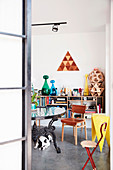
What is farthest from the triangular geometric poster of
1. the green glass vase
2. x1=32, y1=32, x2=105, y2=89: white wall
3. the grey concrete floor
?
the grey concrete floor

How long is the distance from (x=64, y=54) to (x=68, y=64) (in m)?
0.36

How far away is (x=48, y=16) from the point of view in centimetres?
432

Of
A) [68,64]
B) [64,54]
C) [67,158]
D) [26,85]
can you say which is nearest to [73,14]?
[64,54]

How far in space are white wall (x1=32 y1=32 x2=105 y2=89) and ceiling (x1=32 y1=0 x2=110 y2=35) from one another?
0.38m

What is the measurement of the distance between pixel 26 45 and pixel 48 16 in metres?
3.37

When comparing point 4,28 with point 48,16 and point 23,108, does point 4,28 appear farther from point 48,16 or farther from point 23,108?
point 48,16

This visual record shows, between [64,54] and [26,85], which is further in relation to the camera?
[64,54]

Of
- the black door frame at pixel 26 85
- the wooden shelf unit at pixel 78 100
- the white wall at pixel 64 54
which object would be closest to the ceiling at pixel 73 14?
the white wall at pixel 64 54

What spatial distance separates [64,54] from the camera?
19.4 ft

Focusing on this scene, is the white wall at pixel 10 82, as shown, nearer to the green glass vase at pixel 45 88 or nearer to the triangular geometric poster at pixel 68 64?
the green glass vase at pixel 45 88

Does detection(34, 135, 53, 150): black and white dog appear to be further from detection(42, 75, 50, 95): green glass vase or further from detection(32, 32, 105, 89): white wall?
detection(32, 32, 105, 89): white wall

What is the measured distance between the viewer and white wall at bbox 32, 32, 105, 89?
564cm

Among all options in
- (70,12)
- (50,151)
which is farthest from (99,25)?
(50,151)

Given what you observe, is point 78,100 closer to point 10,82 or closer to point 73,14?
point 73,14
